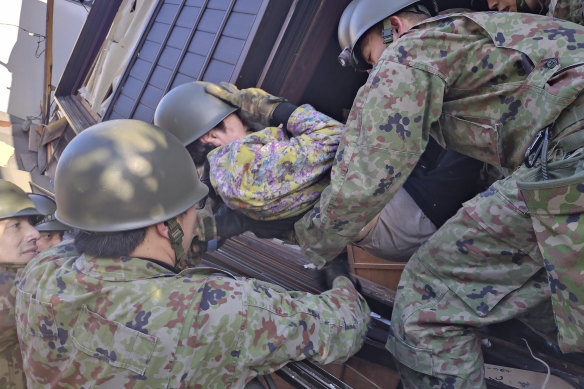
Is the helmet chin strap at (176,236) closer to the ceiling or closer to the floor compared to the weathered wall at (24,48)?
closer to the ceiling

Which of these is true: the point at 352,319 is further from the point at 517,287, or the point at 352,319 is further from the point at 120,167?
the point at 120,167

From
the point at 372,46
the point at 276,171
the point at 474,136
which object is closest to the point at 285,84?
the point at 372,46

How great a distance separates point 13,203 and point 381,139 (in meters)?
2.14

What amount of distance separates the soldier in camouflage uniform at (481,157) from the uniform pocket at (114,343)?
87 centimetres

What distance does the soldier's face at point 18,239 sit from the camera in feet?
7.55

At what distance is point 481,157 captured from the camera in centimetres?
167

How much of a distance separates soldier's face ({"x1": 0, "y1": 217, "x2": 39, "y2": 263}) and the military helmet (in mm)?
829

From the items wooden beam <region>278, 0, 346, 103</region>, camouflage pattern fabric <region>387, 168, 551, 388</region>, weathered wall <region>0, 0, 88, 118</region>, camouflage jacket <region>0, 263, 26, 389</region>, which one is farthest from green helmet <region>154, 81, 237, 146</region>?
weathered wall <region>0, 0, 88, 118</region>

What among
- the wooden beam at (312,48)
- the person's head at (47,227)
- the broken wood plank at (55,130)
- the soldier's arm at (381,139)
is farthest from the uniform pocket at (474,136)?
the broken wood plank at (55,130)

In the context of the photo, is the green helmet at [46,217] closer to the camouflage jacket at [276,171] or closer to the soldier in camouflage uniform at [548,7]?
the camouflage jacket at [276,171]

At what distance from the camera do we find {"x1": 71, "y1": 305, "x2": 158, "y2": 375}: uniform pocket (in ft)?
4.44

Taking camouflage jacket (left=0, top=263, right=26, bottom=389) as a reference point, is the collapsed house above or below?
above

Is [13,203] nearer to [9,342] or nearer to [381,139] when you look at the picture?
[9,342]

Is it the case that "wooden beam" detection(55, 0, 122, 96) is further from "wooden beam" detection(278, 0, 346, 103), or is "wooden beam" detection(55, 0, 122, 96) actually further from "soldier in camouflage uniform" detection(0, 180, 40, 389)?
"soldier in camouflage uniform" detection(0, 180, 40, 389)
